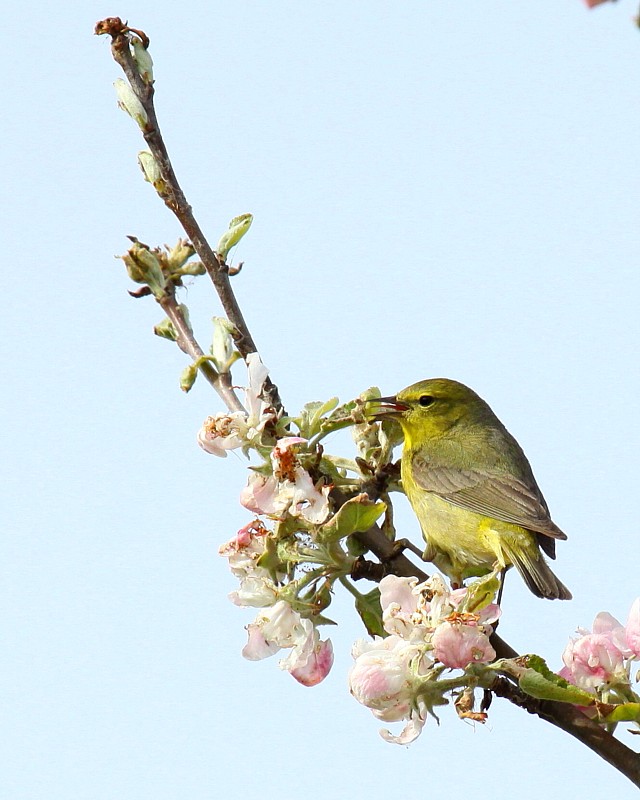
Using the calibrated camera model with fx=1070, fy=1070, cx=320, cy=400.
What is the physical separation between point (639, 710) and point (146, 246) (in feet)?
7.69

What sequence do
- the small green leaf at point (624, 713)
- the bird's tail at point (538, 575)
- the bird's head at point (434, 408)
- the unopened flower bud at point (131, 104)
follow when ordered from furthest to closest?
1. the bird's head at point (434, 408)
2. the bird's tail at point (538, 575)
3. the unopened flower bud at point (131, 104)
4. the small green leaf at point (624, 713)

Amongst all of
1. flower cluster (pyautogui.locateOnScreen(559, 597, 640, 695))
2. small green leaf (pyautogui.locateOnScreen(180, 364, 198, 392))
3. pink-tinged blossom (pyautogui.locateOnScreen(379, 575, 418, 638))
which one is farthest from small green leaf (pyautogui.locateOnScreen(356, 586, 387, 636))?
small green leaf (pyautogui.locateOnScreen(180, 364, 198, 392))

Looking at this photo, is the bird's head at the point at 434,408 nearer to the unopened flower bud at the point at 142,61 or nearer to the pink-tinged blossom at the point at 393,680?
the unopened flower bud at the point at 142,61

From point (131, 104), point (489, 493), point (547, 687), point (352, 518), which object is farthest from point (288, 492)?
point (489, 493)

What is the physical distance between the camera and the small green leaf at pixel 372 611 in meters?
3.47

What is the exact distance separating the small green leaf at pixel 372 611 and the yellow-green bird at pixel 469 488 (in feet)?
5.28

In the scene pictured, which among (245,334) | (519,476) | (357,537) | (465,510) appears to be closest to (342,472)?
(357,537)

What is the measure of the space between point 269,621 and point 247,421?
0.69 m

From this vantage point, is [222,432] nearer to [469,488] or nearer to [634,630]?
[634,630]

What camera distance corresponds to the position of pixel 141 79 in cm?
A: 366

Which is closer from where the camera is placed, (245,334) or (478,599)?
(478,599)

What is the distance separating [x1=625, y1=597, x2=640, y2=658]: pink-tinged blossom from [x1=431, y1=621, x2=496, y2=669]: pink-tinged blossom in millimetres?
463

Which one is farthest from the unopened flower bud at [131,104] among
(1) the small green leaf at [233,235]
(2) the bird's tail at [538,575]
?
(2) the bird's tail at [538,575]

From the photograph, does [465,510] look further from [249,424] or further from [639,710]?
[639,710]
